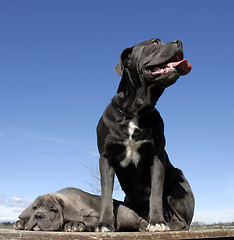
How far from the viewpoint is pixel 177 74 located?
3.86 meters

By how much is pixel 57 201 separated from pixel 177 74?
86.0 inches

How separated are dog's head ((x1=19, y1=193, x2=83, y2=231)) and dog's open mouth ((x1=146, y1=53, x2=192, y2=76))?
196 cm

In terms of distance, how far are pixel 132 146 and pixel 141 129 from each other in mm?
238

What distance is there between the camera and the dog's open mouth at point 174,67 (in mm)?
3925

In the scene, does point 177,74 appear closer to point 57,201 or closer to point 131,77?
point 131,77

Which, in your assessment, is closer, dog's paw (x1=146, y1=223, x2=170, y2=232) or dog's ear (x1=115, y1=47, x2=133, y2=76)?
dog's paw (x1=146, y1=223, x2=170, y2=232)

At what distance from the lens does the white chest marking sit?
4.01 metres

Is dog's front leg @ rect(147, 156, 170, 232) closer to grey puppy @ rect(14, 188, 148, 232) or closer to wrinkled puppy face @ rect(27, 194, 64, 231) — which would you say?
grey puppy @ rect(14, 188, 148, 232)

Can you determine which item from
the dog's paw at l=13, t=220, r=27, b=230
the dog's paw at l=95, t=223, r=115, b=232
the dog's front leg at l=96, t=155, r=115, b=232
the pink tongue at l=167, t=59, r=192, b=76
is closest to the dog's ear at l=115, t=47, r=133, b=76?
the pink tongue at l=167, t=59, r=192, b=76

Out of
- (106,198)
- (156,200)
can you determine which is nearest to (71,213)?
(106,198)

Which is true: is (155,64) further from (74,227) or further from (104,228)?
(74,227)

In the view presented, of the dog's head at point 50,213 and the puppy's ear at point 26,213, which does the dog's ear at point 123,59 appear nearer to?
the dog's head at point 50,213

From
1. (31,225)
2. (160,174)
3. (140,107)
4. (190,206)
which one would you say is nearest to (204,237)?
(160,174)

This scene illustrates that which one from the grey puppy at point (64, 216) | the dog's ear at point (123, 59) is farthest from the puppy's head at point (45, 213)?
the dog's ear at point (123, 59)
